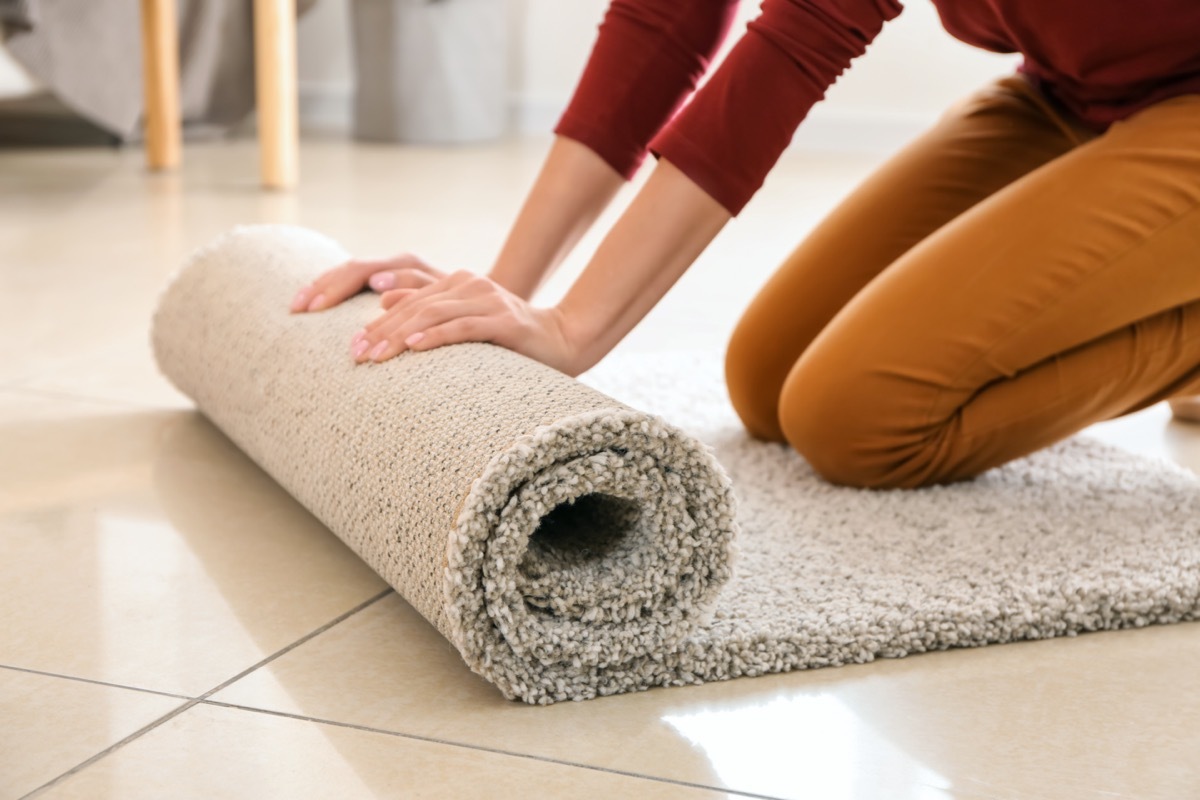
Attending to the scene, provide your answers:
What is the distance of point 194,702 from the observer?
2.64 feet

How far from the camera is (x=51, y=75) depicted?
9.70 ft

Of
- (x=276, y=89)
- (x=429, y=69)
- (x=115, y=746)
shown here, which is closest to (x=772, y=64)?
(x=115, y=746)

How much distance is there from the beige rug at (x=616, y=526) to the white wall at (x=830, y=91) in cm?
286

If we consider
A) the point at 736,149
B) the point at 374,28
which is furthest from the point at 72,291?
the point at 374,28

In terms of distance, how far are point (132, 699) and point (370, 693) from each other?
14 centimetres

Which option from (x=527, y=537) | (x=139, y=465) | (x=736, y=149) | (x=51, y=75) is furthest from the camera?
(x=51, y=75)

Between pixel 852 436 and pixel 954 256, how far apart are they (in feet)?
0.58

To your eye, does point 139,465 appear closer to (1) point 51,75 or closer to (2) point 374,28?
(1) point 51,75

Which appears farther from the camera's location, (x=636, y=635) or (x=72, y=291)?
(x=72, y=291)

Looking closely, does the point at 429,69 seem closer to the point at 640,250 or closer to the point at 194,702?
the point at 640,250

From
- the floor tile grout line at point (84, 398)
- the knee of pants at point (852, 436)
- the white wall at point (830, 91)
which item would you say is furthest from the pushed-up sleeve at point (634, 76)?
the white wall at point (830, 91)

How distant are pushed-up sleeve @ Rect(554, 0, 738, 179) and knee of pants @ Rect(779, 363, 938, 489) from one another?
26cm

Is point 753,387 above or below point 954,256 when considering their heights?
below

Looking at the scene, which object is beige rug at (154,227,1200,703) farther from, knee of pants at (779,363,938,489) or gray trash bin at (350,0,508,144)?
gray trash bin at (350,0,508,144)
